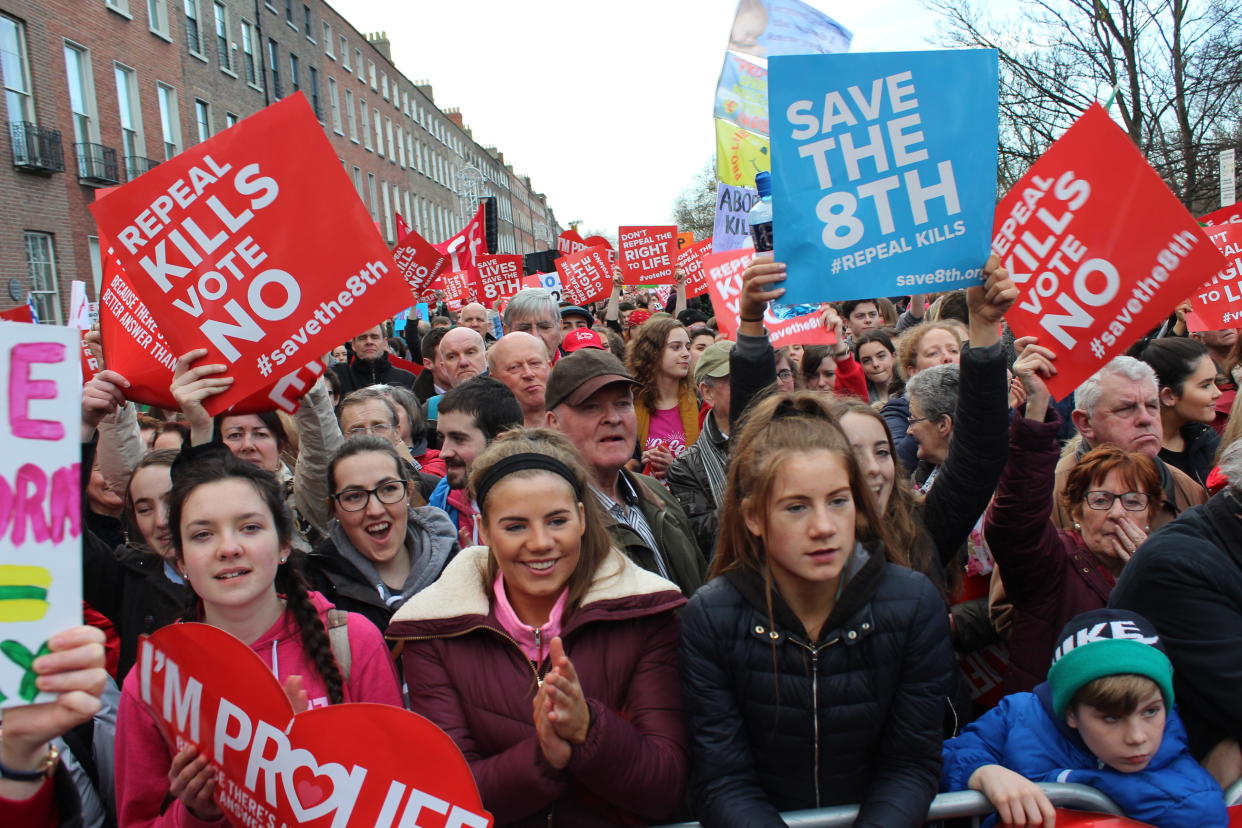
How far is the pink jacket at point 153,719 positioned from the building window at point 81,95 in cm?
2120

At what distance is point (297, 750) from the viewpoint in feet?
6.19

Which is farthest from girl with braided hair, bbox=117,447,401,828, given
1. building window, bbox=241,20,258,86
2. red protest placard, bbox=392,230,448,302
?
building window, bbox=241,20,258,86

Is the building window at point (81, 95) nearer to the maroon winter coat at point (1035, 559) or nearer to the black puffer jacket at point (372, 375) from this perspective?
the black puffer jacket at point (372, 375)

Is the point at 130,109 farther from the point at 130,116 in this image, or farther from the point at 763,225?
the point at 763,225

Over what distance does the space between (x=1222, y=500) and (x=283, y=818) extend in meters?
2.40

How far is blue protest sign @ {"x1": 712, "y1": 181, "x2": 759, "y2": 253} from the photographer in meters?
8.27

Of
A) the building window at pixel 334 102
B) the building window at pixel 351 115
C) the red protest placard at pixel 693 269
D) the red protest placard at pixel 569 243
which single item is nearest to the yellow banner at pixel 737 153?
the red protest placard at pixel 693 269

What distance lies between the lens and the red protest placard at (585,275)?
11.9m

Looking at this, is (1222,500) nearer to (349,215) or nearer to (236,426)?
(349,215)

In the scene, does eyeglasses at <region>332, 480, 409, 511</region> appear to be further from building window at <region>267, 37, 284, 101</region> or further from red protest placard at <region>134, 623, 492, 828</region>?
building window at <region>267, 37, 284, 101</region>

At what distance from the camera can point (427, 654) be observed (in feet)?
7.50

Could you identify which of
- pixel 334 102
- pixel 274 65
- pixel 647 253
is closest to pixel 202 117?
pixel 274 65

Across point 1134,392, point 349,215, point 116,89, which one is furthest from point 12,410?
point 116,89

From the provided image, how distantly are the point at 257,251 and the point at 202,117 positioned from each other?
87.3 ft
